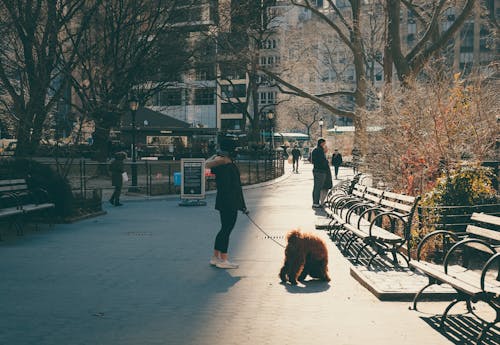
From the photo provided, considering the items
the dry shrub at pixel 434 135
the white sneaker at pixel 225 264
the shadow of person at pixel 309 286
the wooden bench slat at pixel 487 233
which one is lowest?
the shadow of person at pixel 309 286

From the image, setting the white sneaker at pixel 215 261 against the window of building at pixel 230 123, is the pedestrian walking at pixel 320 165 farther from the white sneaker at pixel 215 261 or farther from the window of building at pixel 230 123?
the window of building at pixel 230 123

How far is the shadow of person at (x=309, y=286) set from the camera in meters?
7.55

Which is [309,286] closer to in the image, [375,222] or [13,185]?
[375,222]

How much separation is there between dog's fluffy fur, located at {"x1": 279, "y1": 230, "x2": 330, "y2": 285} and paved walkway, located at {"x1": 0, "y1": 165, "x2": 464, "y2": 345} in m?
0.17

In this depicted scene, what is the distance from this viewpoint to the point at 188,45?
110 feet

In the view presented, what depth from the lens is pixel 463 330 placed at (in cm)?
577

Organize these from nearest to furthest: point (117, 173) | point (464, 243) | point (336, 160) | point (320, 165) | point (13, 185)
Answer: point (464, 243) < point (13, 185) < point (320, 165) < point (117, 173) < point (336, 160)

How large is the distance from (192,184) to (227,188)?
10.3 meters

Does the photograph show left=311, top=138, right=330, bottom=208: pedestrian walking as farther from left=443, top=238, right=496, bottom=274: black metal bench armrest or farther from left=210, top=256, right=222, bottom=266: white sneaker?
left=443, top=238, right=496, bottom=274: black metal bench armrest

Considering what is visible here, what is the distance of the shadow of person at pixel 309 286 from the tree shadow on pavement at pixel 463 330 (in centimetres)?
166

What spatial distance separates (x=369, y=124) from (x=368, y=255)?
8294 millimetres

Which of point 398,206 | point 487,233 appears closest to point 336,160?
point 398,206

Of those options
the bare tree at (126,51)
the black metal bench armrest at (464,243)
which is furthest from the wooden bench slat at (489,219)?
the bare tree at (126,51)

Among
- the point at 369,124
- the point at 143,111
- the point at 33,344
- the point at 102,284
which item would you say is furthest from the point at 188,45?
the point at 33,344
